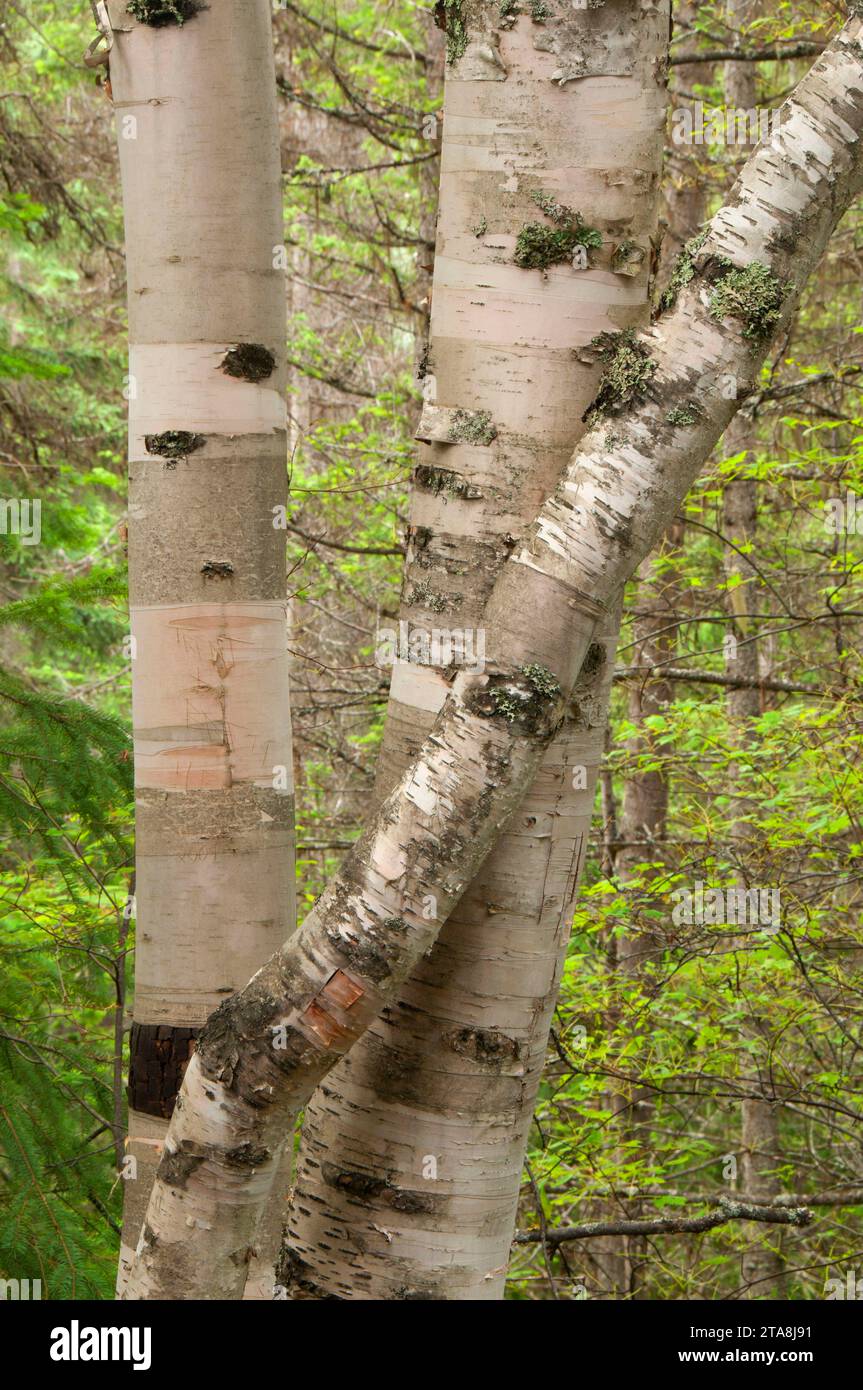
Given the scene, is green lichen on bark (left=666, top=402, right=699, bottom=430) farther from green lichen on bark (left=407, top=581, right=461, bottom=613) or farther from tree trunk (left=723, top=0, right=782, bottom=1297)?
tree trunk (left=723, top=0, right=782, bottom=1297)

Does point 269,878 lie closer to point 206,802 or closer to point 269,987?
point 206,802

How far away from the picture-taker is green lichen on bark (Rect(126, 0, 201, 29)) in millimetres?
1819

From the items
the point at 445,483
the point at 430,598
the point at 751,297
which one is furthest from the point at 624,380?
the point at 430,598

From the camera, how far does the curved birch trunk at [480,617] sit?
1.73 m

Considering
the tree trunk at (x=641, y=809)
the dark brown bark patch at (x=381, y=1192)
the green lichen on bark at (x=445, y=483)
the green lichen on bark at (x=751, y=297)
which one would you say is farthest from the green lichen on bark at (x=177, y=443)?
the tree trunk at (x=641, y=809)

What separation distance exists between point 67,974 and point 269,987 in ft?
8.55

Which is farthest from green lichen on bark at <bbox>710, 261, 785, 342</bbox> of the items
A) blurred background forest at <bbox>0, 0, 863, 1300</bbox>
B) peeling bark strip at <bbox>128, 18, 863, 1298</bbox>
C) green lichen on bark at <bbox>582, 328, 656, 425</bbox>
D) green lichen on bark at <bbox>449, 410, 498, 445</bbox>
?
blurred background forest at <bbox>0, 0, 863, 1300</bbox>

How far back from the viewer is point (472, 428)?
1.77 meters

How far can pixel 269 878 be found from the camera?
1.86 metres

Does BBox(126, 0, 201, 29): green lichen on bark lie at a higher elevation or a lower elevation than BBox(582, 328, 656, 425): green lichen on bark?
higher

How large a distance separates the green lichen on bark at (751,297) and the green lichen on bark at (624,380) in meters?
0.12

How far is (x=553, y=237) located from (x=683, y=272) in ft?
0.69

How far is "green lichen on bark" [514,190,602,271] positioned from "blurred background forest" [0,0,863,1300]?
1023mm

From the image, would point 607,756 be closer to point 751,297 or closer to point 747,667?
point 747,667
